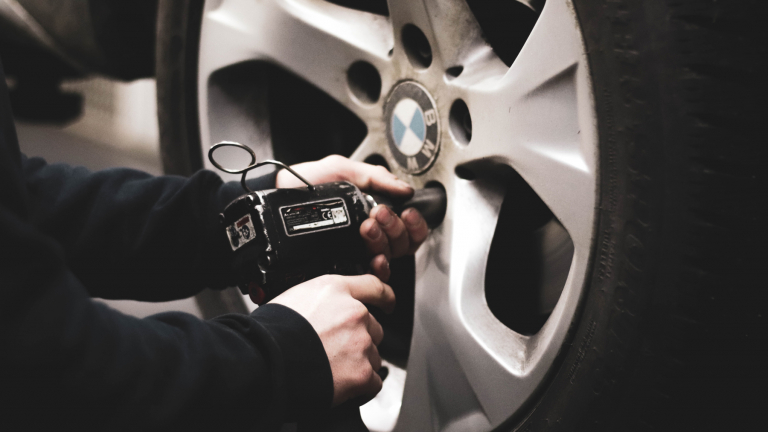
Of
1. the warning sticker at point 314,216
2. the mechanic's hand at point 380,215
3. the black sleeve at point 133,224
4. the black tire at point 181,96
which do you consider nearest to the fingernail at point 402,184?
the mechanic's hand at point 380,215

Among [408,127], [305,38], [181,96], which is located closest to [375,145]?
[408,127]

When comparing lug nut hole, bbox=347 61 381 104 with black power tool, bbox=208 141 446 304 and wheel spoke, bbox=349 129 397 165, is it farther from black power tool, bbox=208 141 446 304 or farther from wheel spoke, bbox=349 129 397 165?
black power tool, bbox=208 141 446 304

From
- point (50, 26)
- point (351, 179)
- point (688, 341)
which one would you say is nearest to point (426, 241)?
point (351, 179)

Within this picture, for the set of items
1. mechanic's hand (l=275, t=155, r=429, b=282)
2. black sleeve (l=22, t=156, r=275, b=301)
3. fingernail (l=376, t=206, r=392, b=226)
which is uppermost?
fingernail (l=376, t=206, r=392, b=226)

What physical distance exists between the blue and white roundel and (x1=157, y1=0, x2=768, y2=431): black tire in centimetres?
31

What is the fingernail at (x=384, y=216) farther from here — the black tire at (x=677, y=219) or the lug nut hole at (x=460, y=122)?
the black tire at (x=677, y=219)

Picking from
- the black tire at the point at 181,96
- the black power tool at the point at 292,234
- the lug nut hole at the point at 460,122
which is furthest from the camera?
the black tire at the point at 181,96

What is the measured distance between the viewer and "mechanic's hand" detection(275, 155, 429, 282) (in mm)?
726

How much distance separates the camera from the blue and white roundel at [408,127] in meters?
0.81

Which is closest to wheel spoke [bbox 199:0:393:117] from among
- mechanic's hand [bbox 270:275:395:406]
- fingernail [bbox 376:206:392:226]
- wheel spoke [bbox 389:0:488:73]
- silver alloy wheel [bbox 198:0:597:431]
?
silver alloy wheel [bbox 198:0:597:431]

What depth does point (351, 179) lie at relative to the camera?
85 centimetres

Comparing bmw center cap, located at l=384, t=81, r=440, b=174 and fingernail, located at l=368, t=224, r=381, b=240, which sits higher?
bmw center cap, located at l=384, t=81, r=440, b=174

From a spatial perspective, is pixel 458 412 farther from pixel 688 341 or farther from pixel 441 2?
pixel 441 2

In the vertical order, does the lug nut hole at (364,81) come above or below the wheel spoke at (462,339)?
above
